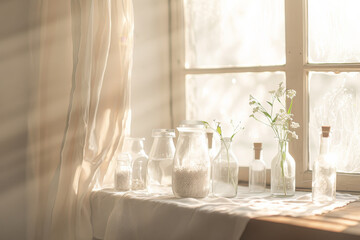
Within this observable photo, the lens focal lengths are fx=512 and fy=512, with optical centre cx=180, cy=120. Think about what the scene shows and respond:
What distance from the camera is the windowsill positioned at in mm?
1313

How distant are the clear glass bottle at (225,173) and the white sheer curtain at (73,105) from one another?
1.43 ft

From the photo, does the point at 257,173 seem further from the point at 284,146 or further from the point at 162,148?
the point at 162,148

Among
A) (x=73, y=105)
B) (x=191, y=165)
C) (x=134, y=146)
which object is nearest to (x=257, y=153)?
(x=191, y=165)

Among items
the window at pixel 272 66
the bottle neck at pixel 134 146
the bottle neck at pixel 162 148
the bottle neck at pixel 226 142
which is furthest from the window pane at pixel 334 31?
the bottle neck at pixel 134 146

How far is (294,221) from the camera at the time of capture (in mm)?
1409

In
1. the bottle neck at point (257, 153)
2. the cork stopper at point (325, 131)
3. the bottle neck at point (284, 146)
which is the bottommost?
the bottle neck at point (257, 153)

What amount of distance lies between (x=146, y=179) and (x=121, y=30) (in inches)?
23.9

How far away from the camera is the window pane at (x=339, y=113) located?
1901 mm

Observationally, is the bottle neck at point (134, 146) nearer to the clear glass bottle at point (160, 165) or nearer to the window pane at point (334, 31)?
the clear glass bottle at point (160, 165)

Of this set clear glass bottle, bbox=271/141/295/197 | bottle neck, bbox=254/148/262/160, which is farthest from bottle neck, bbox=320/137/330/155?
bottle neck, bbox=254/148/262/160

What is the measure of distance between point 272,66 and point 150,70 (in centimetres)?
58

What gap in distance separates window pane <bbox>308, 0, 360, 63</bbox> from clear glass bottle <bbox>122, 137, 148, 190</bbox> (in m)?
0.76

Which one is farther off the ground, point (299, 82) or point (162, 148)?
point (299, 82)

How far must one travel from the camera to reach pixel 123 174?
197cm
